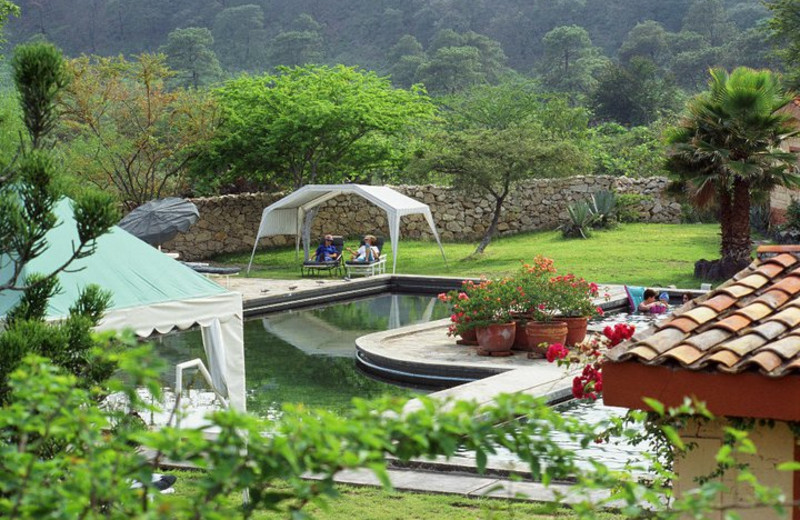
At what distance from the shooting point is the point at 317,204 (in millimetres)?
27328

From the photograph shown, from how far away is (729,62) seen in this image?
7531 centimetres

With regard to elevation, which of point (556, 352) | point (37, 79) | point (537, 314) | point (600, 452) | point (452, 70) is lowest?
point (600, 452)

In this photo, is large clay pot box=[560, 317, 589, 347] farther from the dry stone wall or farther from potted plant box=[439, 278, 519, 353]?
the dry stone wall

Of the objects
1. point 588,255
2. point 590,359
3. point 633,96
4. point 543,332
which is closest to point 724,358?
point 590,359

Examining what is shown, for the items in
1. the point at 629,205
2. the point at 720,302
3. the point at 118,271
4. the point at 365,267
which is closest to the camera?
the point at 720,302

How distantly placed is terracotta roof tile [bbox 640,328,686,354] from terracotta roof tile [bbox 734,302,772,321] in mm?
325

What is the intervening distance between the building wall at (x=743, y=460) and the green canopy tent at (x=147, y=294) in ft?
15.4

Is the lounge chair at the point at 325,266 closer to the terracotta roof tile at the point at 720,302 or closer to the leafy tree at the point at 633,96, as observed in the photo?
the terracotta roof tile at the point at 720,302

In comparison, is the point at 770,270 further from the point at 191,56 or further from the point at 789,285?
the point at 191,56

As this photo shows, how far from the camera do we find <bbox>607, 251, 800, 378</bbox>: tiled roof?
14.2ft

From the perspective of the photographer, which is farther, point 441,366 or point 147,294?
point 441,366

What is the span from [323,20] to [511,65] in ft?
70.6

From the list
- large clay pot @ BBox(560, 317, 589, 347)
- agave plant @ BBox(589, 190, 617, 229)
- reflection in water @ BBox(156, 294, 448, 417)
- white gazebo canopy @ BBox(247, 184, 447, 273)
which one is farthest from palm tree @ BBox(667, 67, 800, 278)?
agave plant @ BBox(589, 190, 617, 229)

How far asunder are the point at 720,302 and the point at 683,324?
359 mm
